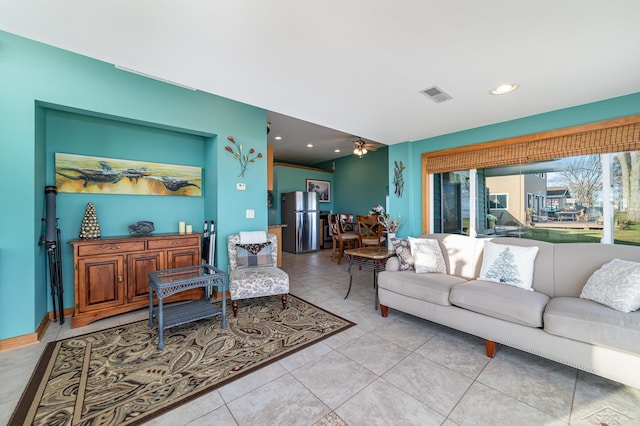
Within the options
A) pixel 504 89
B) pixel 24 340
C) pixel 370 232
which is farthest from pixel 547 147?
pixel 24 340

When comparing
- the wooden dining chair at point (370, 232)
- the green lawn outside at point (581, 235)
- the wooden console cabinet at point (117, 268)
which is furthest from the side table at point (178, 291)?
the green lawn outside at point (581, 235)

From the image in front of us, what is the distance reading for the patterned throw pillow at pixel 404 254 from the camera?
9.60 ft

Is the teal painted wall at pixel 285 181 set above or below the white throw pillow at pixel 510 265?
above

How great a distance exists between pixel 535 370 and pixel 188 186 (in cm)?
430

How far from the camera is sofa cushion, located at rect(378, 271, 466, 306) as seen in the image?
2.40 m

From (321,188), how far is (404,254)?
553 centimetres

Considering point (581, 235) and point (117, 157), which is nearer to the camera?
point (581, 235)

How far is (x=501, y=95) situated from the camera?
2543 millimetres

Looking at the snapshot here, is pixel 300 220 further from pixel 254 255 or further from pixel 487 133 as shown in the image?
pixel 487 133

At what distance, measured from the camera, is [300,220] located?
7008mm

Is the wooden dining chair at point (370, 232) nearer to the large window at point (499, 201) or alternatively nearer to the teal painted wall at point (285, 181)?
the large window at point (499, 201)

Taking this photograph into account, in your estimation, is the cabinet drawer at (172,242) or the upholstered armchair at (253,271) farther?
the cabinet drawer at (172,242)

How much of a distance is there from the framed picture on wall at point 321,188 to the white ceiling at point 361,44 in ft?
17.3

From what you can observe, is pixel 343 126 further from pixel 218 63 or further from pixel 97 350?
pixel 97 350
